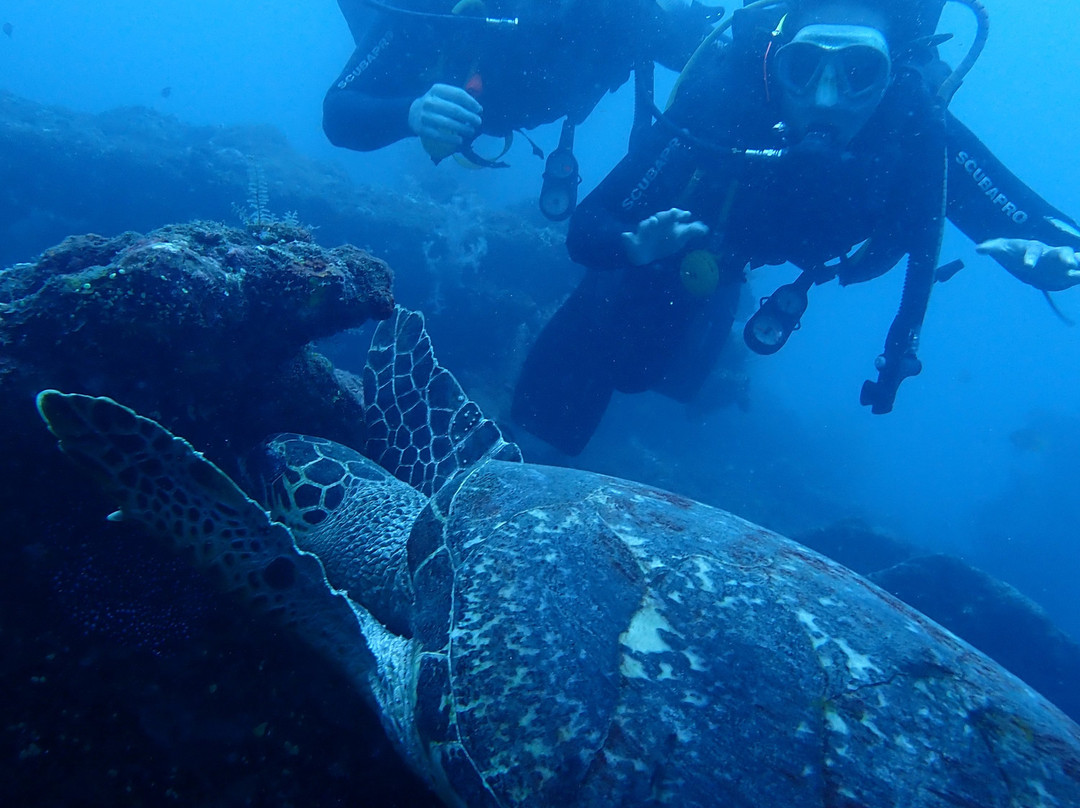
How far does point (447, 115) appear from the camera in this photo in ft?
14.1

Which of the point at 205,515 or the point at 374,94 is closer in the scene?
the point at 205,515

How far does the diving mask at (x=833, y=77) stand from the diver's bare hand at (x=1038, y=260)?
1405 millimetres

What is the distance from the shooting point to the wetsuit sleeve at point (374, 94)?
4.91 m

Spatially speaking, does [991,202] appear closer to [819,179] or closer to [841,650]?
[819,179]

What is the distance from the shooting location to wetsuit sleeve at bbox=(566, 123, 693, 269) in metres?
4.34

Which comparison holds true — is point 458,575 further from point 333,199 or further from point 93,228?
point 93,228

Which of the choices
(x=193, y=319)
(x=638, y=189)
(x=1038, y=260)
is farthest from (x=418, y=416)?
(x=1038, y=260)

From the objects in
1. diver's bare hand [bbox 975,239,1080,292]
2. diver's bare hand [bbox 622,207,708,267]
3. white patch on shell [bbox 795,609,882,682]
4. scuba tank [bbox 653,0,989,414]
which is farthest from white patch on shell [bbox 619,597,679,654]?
diver's bare hand [bbox 975,239,1080,292]

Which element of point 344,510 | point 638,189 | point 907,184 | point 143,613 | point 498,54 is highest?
point 498,54

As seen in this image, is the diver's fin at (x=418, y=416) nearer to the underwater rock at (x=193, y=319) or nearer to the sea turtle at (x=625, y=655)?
the underwater rock at (x=193, y=319)

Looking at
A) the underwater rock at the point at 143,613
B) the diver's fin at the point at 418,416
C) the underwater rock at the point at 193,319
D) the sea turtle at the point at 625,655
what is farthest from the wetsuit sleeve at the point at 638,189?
the sea turtle at the point at 625,655

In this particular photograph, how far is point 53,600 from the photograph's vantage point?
1.49 metres

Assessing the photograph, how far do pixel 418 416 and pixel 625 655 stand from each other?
231cm

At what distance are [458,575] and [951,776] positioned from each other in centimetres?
146
